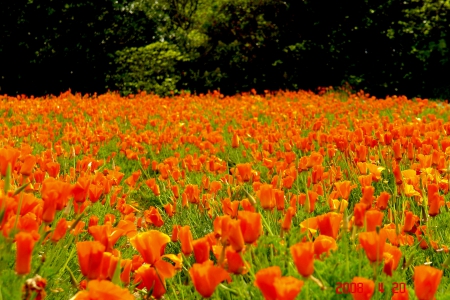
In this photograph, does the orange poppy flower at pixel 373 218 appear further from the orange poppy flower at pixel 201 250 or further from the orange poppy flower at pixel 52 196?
the orange poppy flower at pixel 52 196

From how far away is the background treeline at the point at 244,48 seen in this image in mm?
11602

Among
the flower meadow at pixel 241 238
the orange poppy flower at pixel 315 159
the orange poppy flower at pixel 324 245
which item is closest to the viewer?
the flower meadow at pixel 241 238

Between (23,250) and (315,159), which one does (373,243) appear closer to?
(23,250)

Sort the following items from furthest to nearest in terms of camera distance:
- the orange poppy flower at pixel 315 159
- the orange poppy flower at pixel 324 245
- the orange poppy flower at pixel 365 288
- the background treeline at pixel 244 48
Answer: the background treeline at pixel 244 48
the orange poppy flower at pixel 315 159
the orange poppy flower at pixel 324 245
the orange poppy flower at pixel 365 288

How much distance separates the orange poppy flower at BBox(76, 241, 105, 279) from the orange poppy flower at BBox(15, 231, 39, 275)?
12cm

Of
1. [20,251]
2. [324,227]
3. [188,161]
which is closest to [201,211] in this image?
[188,161]

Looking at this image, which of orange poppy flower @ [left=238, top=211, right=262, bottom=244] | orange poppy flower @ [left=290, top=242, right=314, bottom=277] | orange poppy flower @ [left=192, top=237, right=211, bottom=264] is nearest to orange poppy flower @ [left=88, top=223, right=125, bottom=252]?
orange poppy flower @ [left=192, top=237, right=211, bottom=264]

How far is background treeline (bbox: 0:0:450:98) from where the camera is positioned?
11.6 m

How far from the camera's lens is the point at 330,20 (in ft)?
39.5

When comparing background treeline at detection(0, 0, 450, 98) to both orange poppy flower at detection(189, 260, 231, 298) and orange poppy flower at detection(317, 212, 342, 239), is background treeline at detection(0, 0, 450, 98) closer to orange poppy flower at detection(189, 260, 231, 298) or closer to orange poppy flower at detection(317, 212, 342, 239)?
orange poppy flower at detection(317, 212, 342, 239)

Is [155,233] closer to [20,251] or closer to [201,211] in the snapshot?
[20,251]

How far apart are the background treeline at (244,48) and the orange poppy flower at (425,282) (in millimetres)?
10428

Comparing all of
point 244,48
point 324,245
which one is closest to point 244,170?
point 324,245

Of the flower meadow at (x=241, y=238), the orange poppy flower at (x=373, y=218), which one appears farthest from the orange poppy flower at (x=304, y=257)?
the orange poppy flower at (x=373, y=218)
